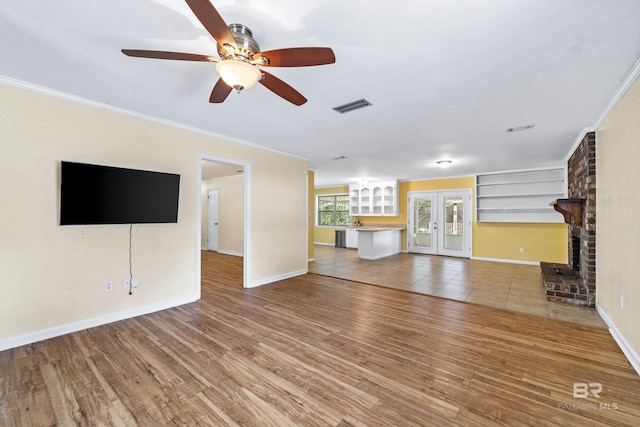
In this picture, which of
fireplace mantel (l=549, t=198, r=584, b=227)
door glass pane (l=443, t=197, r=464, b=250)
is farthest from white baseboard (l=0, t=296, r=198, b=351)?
door glass pane (l=443, t=197, r=464, b=250)

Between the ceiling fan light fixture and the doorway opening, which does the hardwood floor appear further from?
the doorway opening

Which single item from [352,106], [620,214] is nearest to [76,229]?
[352,106]

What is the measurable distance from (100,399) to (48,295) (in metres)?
1.56

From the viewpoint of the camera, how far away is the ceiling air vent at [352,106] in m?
2.88

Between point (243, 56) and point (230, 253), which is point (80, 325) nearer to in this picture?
point (243, 56)

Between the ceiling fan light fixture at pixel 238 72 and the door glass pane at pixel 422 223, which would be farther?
the door glass pane at pixel 422 223

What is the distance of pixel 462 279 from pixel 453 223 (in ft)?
10.2

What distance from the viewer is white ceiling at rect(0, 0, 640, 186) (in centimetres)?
163

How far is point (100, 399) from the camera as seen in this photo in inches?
73.0

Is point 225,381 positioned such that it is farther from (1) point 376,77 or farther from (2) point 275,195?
(2) point 275,195

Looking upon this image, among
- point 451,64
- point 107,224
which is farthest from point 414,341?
point 107,224

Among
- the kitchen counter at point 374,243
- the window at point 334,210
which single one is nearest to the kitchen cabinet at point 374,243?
the kitchen counter at point 374,243

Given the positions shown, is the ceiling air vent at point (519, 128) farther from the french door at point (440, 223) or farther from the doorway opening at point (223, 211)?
the doorway opening at point (223, 211)

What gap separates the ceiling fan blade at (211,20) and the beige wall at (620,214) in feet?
10.6
